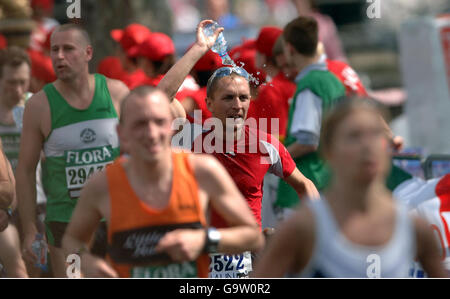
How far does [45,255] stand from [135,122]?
2664mm

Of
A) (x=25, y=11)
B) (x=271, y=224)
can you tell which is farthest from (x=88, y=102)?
(x=25, y=11)

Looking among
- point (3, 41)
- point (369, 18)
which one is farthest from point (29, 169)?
point (369, 18)

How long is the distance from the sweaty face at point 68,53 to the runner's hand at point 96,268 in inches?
84.5

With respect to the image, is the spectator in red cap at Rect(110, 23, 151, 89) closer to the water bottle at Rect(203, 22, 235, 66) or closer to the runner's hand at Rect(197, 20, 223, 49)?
the water bottle at Rect(203, 22, 235, 66)

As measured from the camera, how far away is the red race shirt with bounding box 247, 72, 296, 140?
6.59m

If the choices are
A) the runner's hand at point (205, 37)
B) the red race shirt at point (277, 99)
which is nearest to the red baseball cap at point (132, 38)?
the red race shirt at point (277, 99)

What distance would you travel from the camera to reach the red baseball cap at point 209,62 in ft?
21.4

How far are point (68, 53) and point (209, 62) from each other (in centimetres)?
118

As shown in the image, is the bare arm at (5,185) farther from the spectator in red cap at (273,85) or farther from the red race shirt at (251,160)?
the spectator in red cap at (273,85)

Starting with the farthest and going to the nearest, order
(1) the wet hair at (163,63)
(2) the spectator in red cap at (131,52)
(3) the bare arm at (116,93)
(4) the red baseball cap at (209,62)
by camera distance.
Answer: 1. (2) the spectator in red cap at (131,52)
2. (1) the wet hair at (163,63)
3. (4) the red baseball cap at (209,62)
4. (3) the bare arm at (116,93)

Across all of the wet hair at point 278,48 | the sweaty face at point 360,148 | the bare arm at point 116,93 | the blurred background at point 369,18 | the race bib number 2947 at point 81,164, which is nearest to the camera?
the sweaty face at point 360,148

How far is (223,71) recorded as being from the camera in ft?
18.3

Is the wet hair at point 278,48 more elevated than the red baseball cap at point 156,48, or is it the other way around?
the red baseball cap at point 156,48

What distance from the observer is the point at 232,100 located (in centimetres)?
546
